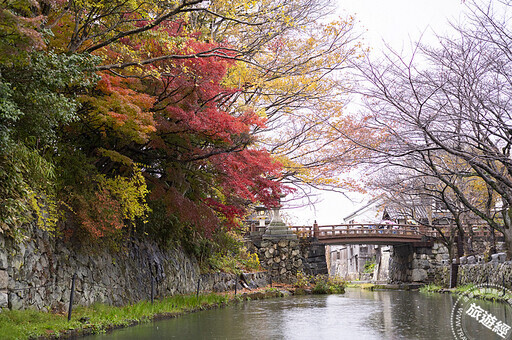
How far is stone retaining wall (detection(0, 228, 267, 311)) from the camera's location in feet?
26.3

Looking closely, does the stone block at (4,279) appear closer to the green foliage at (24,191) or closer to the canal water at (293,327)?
the green foliage at (24,191)

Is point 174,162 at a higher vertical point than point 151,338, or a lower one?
higher

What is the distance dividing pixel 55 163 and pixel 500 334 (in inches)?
353

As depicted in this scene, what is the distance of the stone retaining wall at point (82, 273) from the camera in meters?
8.02

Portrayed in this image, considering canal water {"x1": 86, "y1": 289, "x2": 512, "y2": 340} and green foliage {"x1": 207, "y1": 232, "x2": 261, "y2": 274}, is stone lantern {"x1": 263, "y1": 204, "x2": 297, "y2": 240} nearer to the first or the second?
green foliage {"x1": 207, "y1": 232, "x2": 261, "y2": 274}

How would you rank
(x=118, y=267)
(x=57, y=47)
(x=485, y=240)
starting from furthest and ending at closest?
1. (x=485, y=240)
2. (x=118, y=267)
3. (x=57, y=47)

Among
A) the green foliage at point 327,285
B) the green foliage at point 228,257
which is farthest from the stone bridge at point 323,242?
the green foliage at point 228,257

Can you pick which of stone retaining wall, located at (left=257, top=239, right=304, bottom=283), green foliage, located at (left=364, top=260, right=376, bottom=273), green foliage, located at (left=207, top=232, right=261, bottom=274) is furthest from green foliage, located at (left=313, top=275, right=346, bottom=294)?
green foliage, located at (left=364, top=260, right=376, bottom=273)

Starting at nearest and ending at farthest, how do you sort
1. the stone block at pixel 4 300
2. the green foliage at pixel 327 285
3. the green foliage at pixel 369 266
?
the stone block at pixel 4 300
the green foliage at pixel 327 285
the green foliage at pixel 369 266

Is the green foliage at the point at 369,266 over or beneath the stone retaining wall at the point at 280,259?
beneath

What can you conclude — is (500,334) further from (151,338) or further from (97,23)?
(97,23)

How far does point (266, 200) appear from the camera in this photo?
1439 cm

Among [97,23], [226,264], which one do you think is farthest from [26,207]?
[226,264]

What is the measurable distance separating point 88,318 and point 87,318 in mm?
21
